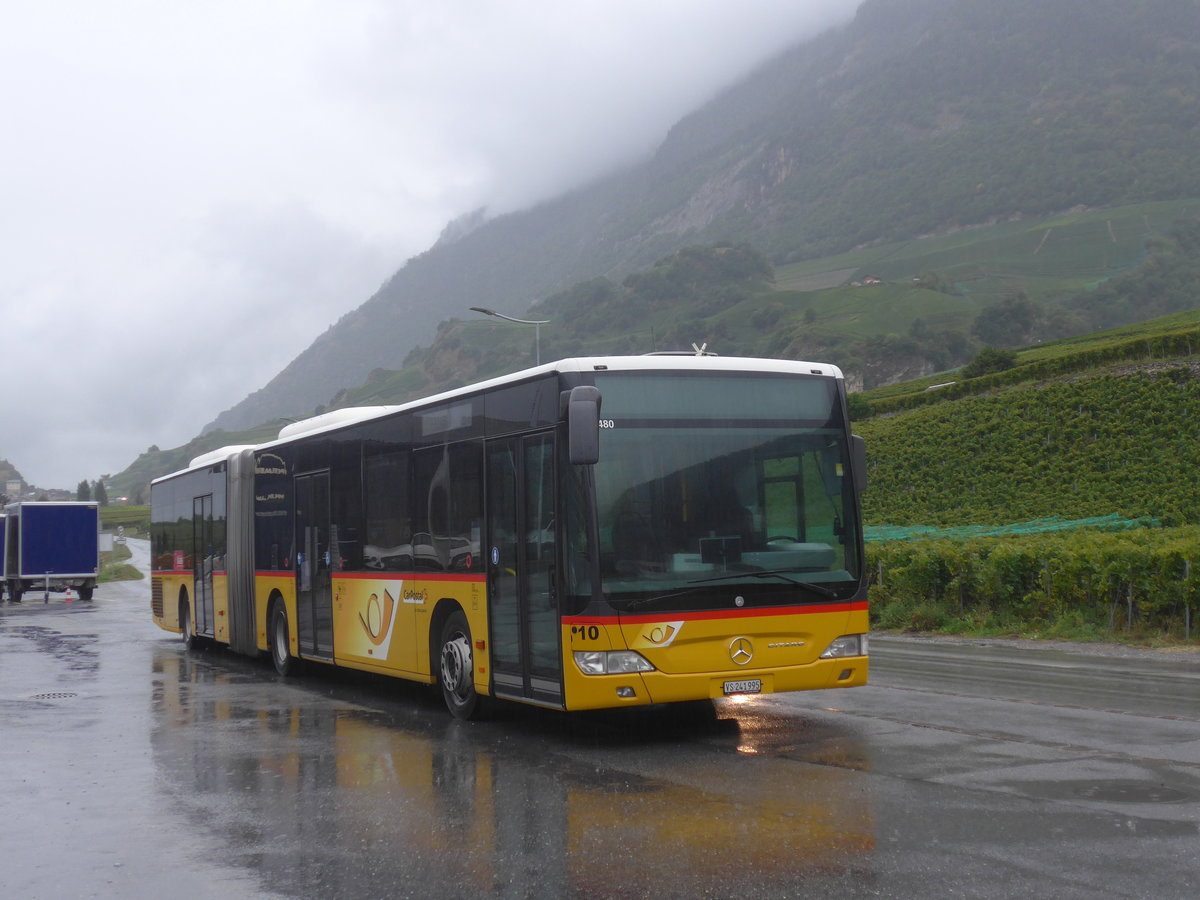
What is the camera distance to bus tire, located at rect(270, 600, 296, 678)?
16922mm

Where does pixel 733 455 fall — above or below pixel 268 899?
above

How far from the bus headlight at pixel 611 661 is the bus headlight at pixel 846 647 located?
1591mm

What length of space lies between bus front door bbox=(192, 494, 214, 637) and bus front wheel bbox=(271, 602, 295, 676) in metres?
3.44

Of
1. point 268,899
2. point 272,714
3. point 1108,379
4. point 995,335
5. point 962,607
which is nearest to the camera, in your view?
point 268,899

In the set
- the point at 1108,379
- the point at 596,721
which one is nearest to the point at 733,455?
the point at 596,721

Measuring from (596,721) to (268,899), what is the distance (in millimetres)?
5958

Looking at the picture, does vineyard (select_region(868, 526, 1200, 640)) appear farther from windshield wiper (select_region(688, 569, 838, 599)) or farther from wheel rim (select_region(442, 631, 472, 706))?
wheel rim (select_region(442, 631, 472, 706))

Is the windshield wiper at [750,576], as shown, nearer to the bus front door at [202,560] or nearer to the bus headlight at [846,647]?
the bus headlight at [846,647]

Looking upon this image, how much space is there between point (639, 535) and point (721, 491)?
2.46 ft

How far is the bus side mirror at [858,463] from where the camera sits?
1066 centimetres

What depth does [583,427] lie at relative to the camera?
9352mm

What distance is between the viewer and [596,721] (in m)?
11.8

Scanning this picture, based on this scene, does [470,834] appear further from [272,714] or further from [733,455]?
[272,714]

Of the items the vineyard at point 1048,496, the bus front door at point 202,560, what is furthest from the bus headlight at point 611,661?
the bus front door at point 202,560
